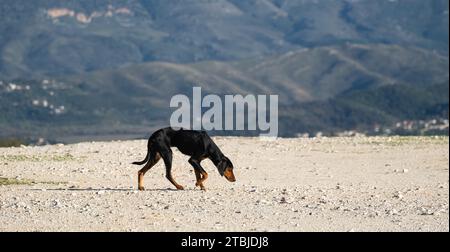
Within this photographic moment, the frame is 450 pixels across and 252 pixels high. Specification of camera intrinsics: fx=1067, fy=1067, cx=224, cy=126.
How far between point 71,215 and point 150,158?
3.20 metres

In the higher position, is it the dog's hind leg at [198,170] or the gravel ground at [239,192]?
the dog's hind leg at [198,170]

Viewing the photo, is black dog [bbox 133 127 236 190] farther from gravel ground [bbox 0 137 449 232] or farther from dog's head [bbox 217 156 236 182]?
gravel ground [bbox 0 137 449 232]

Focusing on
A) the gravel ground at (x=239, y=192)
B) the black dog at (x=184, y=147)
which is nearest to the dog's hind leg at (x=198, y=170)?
the black dog at (x=184, y=147)

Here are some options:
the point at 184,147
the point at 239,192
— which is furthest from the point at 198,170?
the point at 239,192

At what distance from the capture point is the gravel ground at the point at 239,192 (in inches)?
651

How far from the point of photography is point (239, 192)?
19.9m

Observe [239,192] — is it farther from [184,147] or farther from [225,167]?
[184,147]

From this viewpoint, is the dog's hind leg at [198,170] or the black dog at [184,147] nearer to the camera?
the black dog at [184,147]

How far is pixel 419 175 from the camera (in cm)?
2612

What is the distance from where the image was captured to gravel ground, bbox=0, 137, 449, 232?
1653cm

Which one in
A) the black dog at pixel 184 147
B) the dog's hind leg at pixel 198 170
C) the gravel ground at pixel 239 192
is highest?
the black dog at pixel 184 147

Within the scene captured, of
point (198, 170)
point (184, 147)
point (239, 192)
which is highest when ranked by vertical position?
point (184, 147)

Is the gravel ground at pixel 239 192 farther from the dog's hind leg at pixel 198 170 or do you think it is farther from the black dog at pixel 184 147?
the black dog at pixel 184 147
